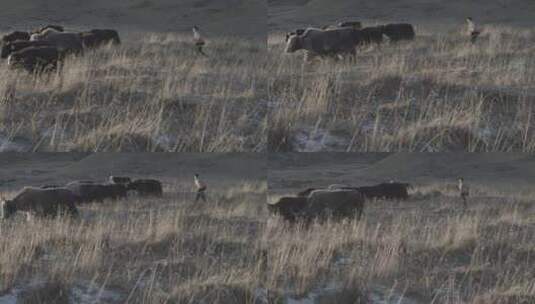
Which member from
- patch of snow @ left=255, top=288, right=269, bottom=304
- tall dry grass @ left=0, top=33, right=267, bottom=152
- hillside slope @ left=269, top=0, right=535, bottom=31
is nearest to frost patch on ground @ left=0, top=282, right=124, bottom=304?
patch of snow @ left=255, top=288, right=269, bottom=304

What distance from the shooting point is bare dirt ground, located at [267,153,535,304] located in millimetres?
8922

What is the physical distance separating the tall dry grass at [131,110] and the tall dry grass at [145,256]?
891mm

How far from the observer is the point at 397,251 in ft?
31.4

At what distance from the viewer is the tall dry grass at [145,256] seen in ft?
29.2

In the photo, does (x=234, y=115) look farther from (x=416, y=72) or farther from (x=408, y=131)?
(x=416, y=72)

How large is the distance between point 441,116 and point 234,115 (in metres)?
2.37

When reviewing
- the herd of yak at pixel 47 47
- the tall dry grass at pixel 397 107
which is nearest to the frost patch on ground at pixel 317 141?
the tall dry grass at pixel 397 107

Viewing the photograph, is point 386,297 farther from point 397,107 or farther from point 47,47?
point 47,47

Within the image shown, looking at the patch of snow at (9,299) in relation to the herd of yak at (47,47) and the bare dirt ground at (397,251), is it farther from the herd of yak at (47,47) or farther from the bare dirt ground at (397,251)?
the herd of yak at (47,47)

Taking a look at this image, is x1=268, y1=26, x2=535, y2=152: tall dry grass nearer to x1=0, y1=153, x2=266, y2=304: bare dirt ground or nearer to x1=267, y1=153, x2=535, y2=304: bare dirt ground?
x1=267, y1=153, x2=535, y2=304: bare dirt ground

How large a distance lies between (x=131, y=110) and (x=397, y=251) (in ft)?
11.4

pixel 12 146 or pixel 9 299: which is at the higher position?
pixel 12 146

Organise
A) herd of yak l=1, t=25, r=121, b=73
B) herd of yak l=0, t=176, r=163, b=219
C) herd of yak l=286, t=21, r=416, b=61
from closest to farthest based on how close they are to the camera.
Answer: herd of yak l=0, t=176, r=163, b=219, herd of yak l=1, t=25, r=121, b=73, herd of yak l=286, t=21, r=416, b=61

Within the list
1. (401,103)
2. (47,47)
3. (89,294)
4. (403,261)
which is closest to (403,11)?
(47,47)
